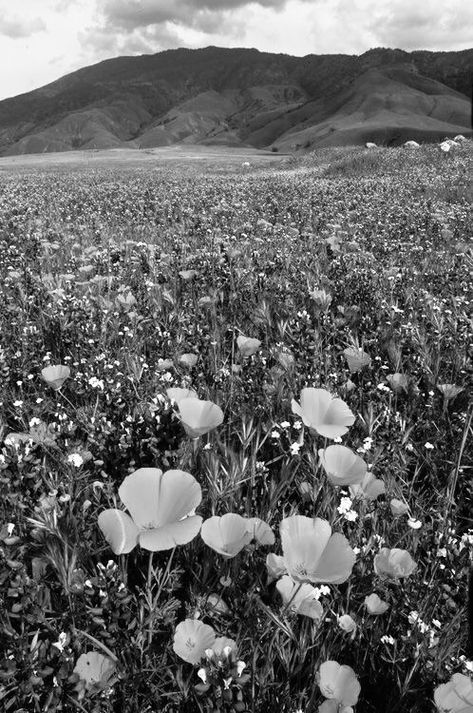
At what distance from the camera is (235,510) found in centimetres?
249

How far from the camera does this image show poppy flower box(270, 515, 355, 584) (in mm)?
1705

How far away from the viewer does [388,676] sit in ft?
6.29

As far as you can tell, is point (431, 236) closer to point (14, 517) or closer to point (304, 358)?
point (304, 358)

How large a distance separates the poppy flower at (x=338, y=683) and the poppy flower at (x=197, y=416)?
2.94 ft

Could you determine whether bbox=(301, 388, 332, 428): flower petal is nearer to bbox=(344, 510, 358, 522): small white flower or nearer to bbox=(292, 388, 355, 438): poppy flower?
bbox=(292, 388, 355, 438): poppy flower

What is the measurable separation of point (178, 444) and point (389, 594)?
1.04 m

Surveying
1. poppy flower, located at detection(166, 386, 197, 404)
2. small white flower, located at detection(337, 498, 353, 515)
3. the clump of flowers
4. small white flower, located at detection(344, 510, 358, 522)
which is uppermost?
poppy flower, located at detection(166, 386, 197, 404)

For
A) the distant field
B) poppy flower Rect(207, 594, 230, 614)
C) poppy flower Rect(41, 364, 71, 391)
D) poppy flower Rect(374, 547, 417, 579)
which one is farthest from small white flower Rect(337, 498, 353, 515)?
the distant field

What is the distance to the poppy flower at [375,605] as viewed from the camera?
75.5 inches

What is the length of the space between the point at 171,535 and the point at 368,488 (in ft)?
3.22

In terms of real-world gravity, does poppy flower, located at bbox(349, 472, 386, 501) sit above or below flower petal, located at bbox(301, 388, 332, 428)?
below

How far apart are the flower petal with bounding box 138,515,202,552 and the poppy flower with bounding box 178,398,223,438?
482mm

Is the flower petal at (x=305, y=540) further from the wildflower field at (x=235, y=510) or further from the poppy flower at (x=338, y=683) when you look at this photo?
the poppy flower at (x=338, y=683)

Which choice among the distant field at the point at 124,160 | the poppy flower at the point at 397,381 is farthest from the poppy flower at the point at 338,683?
the distant field at the point at 124,160
